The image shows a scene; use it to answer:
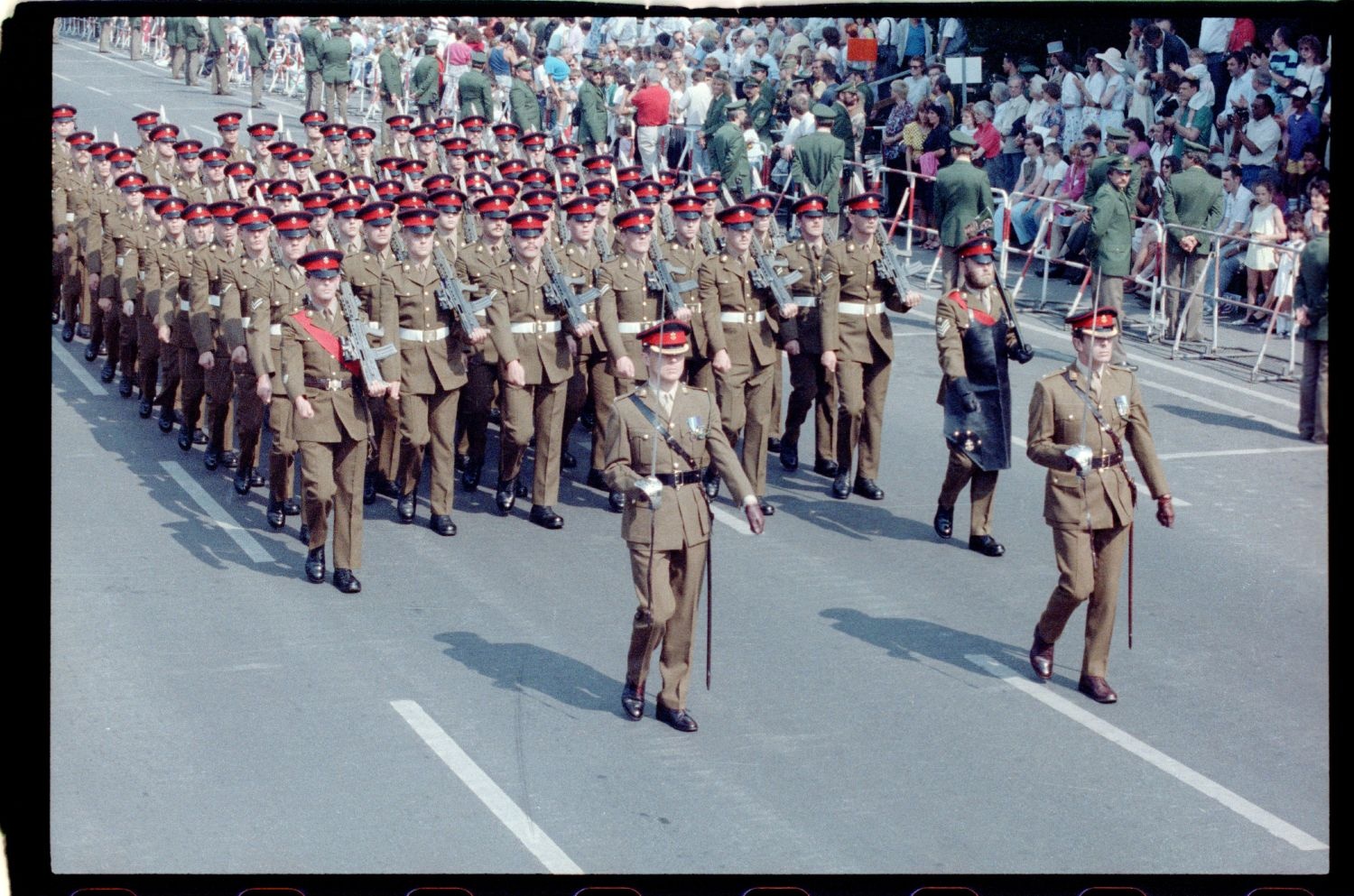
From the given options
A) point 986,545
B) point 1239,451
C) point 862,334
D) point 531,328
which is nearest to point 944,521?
point 986,545

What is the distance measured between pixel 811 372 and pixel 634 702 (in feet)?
14.4

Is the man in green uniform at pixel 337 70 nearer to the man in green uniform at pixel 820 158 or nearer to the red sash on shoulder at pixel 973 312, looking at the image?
the man in green uniform at pixel 820 158

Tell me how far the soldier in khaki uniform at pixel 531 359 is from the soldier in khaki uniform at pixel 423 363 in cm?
28

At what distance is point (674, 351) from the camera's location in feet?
30.3

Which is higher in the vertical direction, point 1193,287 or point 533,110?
point 533,110

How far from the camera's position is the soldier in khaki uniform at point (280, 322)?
1226 centimetres

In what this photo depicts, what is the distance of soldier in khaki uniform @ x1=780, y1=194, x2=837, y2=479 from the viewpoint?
513 inches

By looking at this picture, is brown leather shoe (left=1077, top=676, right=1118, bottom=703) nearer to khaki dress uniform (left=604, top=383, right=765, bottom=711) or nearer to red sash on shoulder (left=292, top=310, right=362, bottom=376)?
khaki dress uniform (left=604, top=383, right=765, bottom=711)

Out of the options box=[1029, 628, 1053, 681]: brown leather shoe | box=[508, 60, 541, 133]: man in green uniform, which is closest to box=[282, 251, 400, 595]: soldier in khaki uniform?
box=[1029, 628, 1053, 681]: brown leather shoe

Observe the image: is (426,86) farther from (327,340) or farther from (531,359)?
(327,340)

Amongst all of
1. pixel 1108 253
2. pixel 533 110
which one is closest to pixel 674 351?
pixel 1108 253

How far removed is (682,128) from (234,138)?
187 inches

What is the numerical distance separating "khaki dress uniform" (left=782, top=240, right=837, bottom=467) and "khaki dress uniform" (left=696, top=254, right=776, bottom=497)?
24 cm
